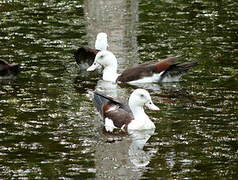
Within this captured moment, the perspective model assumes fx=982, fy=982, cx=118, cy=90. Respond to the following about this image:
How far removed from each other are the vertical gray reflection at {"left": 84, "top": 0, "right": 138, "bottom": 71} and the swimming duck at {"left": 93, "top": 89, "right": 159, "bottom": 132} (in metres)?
4.45

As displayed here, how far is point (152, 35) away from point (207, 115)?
6.91 m

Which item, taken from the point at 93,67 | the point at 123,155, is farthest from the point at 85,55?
the point at 123,155

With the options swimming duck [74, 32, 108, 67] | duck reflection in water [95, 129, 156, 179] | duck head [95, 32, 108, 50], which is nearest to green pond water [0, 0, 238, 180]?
duck reflection in water [95, 129, 156, 179]

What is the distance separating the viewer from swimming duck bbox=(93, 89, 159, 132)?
46.8 ft

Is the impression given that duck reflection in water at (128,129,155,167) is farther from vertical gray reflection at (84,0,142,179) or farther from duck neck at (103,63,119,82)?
duck neck at (103,63,119,82)

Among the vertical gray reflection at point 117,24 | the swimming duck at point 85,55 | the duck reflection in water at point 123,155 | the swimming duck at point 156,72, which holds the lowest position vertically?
the duck reflection in water at point 123,155

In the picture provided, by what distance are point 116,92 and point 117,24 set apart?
6271mm

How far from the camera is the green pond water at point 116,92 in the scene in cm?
1228

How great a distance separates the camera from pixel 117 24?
920 inches

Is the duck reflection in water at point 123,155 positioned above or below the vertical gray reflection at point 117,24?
below

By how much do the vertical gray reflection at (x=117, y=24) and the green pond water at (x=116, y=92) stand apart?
0.10ft

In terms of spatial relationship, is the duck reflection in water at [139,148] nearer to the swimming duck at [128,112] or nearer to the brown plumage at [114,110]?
the swimming duck at [128,112]

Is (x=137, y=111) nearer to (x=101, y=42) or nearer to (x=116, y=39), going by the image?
(x=101, y=42)

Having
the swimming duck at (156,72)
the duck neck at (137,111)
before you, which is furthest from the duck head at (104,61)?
the duck neck at (137,111)
